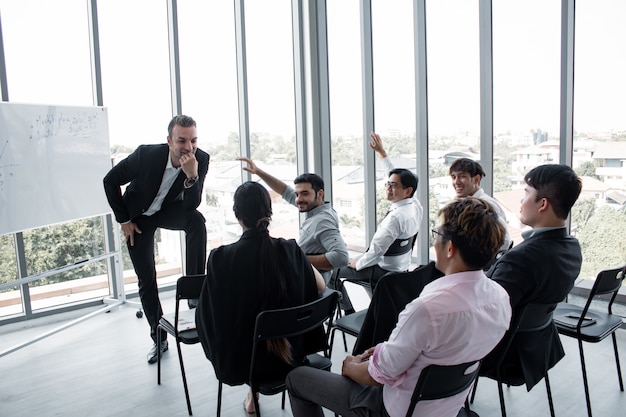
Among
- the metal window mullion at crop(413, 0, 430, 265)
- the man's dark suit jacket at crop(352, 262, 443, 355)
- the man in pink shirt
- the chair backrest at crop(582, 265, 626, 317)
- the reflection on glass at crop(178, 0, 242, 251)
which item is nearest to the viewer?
the man in pink shirt

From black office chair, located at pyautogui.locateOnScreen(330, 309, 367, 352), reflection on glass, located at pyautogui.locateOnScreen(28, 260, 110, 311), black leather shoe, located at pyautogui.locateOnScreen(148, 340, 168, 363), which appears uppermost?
black office chair, located at pyautogui.locateOnScreen(330, 309, 367, 352)

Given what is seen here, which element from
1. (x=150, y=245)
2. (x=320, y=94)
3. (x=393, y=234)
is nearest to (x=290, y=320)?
(x=393, y=234)

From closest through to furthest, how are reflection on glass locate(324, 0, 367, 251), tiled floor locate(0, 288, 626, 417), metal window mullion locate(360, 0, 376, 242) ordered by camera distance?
tiled floor locate(0, 288, 626, 417)
metal window mullion locate(360, 0, 376, 242)
reflection on glass locate(324, 0, 367, 251)

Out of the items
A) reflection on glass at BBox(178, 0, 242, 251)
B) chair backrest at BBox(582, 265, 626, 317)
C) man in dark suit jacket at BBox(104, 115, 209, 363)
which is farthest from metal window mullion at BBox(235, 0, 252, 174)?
chair backrest at BBox(582, 265, 626, 317)

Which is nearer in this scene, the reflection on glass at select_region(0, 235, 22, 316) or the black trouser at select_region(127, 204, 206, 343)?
the black trouser at select_region(127, 204, 206, 343)

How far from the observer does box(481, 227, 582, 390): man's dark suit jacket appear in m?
2.03

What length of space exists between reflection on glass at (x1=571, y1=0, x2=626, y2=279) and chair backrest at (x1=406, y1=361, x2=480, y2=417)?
2624mm

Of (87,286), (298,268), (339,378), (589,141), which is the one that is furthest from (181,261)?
(589,141)

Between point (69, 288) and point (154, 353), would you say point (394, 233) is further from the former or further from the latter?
point (69, 288)

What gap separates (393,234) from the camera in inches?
129

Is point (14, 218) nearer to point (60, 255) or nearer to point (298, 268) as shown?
point (60, 255)

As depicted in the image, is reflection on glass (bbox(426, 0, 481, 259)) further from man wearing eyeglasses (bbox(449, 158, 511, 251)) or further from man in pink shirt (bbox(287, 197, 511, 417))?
man in pink shirt (bbox(287, 197, 511, 417))

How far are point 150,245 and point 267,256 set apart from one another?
5.63 ft

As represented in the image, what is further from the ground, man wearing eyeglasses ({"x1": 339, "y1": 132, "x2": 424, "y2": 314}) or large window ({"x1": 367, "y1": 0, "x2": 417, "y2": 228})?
large window ({"x1": 367, "y1": 0, "x2": 417, "y2": 228})
